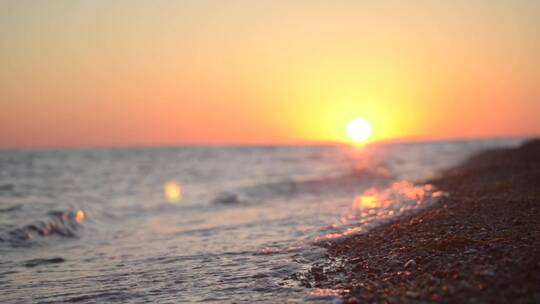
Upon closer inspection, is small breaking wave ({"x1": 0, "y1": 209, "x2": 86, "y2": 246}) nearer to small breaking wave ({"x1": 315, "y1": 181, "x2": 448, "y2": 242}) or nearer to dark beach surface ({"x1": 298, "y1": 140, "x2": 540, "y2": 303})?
small breaking wave ({"x1": 315, "y1": 181, "x2": 448, "y2": 242})

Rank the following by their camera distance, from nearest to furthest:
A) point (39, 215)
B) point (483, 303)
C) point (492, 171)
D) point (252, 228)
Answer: point (483, 303) < point (252, 228) < point (39, 215) < point (492, 171)

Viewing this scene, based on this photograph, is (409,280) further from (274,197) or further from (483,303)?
(274,197)

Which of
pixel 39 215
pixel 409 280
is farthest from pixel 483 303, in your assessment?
pixel 39 215

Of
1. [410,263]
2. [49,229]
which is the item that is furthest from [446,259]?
[49,229]

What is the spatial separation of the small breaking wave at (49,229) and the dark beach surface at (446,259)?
28.5 feet

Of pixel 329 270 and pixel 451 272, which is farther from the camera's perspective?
pixel 329 270

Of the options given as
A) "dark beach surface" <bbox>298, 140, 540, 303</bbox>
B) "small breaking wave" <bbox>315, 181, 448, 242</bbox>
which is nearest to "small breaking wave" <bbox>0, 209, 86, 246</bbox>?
"small breaking wave" <bbox>315, 181, 448, 242</bbox>

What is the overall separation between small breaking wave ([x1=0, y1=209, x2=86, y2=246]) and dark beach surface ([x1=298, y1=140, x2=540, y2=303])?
8.68 meters

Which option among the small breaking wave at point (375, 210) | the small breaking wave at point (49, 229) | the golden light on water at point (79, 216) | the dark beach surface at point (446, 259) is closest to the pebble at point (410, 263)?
the dark beach surface at point (446, 259)

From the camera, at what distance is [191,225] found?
14883 mm

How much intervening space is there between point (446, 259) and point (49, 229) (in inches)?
472

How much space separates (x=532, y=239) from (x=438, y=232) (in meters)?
1.91

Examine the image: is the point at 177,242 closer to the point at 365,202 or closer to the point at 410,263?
the point at 410,263

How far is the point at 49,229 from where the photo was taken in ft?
46.4
